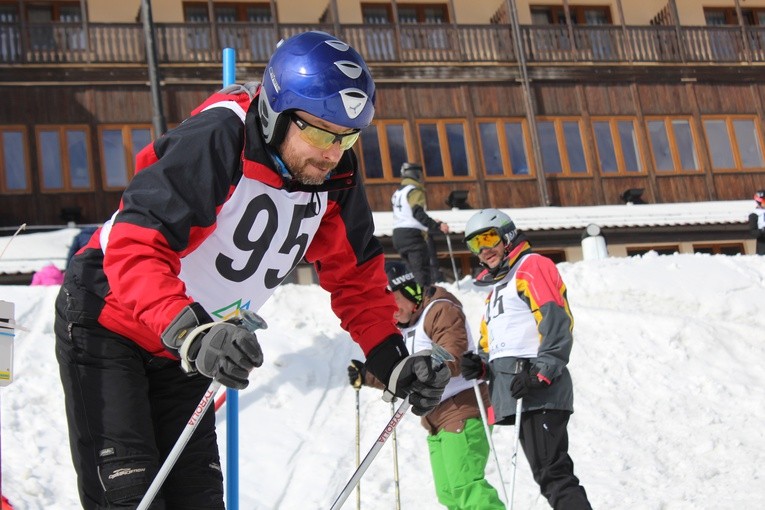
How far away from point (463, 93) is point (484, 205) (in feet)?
7.22

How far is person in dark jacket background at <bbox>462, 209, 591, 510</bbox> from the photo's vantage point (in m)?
5.09

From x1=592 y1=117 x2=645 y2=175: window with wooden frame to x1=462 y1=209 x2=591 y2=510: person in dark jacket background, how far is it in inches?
546

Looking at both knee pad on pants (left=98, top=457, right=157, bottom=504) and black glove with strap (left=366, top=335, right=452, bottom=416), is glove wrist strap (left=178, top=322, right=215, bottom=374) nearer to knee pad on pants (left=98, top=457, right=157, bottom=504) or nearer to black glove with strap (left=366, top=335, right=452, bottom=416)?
knee pad on pants (left=98, top=457, right=157, bottom=504)

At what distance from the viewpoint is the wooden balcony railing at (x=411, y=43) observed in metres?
17.1

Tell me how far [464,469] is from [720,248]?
14.7 m

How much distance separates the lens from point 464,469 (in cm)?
520

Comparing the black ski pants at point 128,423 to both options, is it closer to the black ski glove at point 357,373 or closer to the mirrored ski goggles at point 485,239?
the mirrored ski goggles at point 485,239

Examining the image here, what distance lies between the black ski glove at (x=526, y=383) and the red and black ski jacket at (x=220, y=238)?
6.13 ft

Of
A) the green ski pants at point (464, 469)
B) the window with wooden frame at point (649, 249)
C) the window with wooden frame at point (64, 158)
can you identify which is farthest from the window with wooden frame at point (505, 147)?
the green ski pants at point (464, 469)

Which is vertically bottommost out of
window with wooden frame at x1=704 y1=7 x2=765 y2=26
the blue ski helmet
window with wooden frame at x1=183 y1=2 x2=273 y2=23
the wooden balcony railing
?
the blue ski helmet

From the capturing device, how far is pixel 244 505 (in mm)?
6828

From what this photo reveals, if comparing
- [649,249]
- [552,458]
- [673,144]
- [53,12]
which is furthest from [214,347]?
[673,144]

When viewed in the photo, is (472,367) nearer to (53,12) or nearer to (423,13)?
(53,12)

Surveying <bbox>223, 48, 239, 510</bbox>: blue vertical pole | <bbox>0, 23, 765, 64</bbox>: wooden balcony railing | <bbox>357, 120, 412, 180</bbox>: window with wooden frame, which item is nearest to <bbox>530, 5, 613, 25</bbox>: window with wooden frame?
<bbox>0, 23, 765, 64</bbox>: wooden balcony railing
